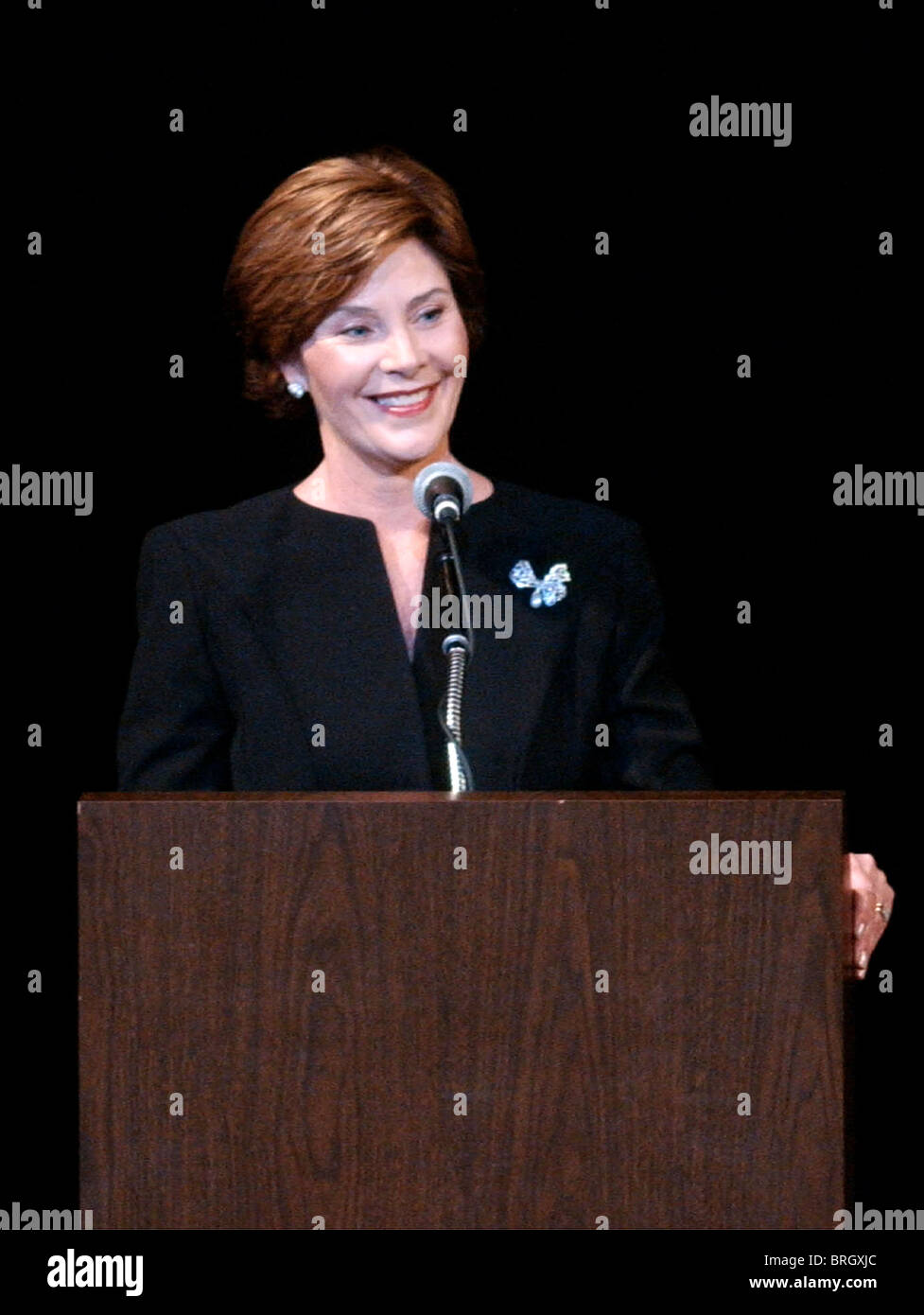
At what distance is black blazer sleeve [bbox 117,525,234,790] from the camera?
2.97 metres

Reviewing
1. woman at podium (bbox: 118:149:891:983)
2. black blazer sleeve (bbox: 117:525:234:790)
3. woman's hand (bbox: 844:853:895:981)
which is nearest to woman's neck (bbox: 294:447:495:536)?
woman at podium (bbox: 118:149:891:983)

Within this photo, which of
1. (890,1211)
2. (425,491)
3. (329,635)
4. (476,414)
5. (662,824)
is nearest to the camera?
(662,824)

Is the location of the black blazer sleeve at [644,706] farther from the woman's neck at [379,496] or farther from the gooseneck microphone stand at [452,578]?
the gooseneck microphone stand at [452,578]

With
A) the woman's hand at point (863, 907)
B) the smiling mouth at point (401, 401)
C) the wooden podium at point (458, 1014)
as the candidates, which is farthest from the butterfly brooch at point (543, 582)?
the wooden podium at point (458, 1014)

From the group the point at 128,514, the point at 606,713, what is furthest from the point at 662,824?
the point at 128,514

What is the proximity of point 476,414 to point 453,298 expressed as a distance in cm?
30

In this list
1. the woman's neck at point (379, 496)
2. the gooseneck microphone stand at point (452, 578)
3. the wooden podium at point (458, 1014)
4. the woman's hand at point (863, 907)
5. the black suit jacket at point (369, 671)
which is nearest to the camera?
the wooden podium at point (458, 1014)

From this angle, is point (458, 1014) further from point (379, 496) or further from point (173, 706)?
point (379, 496)

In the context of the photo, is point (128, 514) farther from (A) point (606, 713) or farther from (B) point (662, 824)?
(B) point (662, 824)

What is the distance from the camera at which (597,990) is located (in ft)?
7.11

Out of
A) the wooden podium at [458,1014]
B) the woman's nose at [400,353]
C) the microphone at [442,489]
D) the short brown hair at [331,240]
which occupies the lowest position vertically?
the wooden podium at [458,1014]

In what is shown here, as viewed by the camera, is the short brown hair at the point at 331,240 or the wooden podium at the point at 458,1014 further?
the short brown hair at the point at 331,240

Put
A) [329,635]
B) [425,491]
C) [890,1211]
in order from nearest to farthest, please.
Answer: [890,1211] < [425,491] < [329,635]

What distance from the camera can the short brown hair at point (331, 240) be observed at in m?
2.98
